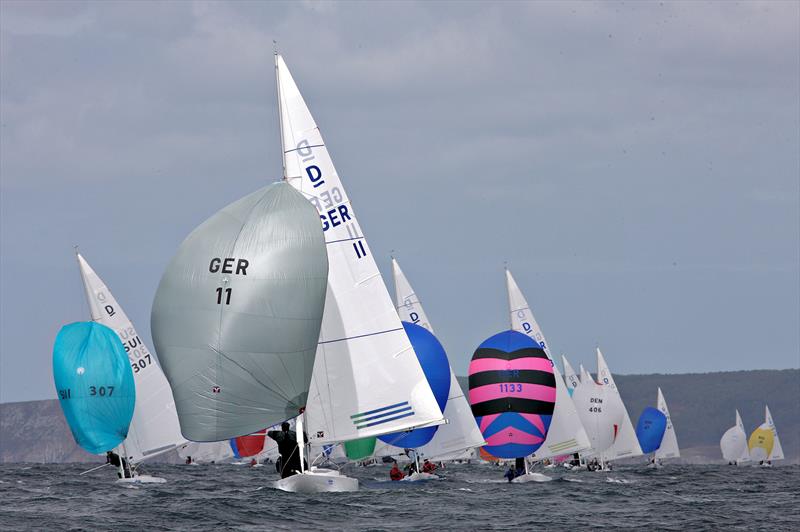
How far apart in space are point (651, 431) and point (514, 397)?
5151 cm

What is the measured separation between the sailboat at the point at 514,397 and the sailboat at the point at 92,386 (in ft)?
38.6

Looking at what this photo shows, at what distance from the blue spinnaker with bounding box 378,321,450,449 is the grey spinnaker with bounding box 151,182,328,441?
13.7 metres

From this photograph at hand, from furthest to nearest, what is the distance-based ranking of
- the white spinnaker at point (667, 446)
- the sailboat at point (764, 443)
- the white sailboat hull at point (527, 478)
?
the sailboat at point (764, 443)
the white spinnaker at point (667, 446)
the white sailboat hull at point (527, 478)

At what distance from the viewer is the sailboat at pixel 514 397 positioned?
45719 millimetres

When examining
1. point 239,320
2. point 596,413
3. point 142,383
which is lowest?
point 596,413

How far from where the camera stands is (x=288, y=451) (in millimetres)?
32938

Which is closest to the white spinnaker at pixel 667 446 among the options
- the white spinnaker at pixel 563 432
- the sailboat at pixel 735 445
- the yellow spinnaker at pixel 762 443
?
the yellow spinnaker at pixel 762 443

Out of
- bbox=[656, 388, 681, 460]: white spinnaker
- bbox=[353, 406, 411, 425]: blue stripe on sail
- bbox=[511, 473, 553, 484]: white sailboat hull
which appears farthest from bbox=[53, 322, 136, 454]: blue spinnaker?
bbox=[656, 388, 681, 460]: white spinnaker

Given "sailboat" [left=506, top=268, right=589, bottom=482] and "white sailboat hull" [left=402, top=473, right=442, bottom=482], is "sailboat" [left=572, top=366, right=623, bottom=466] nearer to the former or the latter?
"sailboat" [left=506, top=268, right=589, bottom=482]

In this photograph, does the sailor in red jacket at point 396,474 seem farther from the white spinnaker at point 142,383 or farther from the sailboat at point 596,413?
the sailboat at point 596,413

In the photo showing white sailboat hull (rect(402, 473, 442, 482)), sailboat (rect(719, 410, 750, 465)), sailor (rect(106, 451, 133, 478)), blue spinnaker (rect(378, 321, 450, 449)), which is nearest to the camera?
blue spinnaker (rect(378, 321, 450, 449))

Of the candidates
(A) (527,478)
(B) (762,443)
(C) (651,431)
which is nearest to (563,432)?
(A) (527,478)

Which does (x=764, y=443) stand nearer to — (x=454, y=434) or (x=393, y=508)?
(x=454, y=434)

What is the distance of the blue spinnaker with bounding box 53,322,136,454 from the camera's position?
45.7 metres
